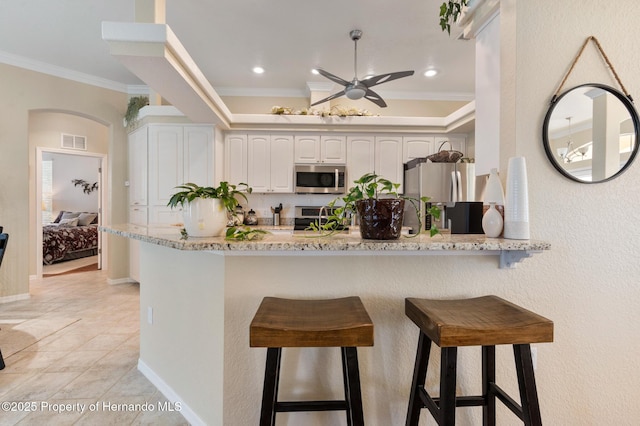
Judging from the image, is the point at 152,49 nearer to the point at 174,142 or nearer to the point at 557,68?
the point at 174,142

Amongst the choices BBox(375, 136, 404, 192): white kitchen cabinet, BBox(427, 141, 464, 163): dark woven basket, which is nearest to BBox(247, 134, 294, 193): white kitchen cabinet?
BBox(375, 136, 404, 192): white kitchen cabinet

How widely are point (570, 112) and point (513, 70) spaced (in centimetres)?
33

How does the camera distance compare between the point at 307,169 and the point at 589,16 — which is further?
the point at 307,169

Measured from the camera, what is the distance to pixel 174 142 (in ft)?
12.8

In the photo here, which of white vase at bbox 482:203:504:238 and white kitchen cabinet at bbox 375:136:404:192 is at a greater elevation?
white kitchen cabinet at bbox 375:136:404:192

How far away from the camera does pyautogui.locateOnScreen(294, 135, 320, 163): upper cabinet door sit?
165 inches

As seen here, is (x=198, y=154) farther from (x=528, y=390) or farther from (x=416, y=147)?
(x=528, y=390)

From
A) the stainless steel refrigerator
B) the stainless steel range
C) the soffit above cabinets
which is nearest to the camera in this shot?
the soffit above cabinets

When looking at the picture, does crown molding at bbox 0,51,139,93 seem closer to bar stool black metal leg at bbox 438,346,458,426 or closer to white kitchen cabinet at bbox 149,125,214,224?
white kitchen cabinet at bbox 149,125,214,224

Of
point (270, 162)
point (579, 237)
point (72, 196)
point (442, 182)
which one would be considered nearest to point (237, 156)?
point (270, 162)

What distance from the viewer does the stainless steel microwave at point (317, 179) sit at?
4148mm

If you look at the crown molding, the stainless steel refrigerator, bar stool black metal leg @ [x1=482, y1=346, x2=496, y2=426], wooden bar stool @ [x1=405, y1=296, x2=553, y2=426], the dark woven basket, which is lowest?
bar stool black metal leg @ [x1=482, y1=346, x2=496, y2=426]

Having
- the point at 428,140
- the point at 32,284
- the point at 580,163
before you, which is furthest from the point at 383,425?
the point at 32,284

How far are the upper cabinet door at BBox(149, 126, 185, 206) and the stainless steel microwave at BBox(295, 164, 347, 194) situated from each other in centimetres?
152
